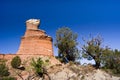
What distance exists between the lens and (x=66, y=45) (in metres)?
65.5

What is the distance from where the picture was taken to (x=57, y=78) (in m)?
54.7

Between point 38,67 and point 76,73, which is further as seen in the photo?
point 76,73

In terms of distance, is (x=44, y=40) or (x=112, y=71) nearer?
(x=112, y=71)

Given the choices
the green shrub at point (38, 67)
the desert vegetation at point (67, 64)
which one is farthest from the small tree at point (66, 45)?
the green shrub at point (38, 67)

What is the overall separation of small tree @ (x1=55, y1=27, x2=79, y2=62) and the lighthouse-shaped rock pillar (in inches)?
74.3

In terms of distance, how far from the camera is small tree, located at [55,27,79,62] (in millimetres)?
65438

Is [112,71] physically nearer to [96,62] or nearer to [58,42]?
[96,62]

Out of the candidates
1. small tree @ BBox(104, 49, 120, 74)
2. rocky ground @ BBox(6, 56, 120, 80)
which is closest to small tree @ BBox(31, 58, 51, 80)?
rocky ground @ BBox(6, 56, 120, 80)

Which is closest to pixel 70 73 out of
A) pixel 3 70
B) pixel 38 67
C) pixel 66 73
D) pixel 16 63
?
pixel 66 73

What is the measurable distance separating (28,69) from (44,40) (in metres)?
9.64

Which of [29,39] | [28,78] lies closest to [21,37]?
[29,39]

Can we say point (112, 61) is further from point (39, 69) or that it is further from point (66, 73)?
point (39, 69)

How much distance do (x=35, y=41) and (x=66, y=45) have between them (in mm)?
6348

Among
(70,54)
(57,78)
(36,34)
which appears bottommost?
(57,78)
